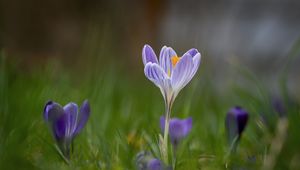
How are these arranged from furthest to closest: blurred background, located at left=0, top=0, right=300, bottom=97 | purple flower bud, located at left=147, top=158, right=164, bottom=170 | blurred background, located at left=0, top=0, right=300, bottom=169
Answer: blurred background, located at left=0, top=0, right=300, bottom=97
blurred background, located at left=0, top=0, right=300, bottom=169
purple flower bud, located at left=147, top=158, right=164, bottom=170

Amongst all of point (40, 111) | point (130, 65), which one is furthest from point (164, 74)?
point (130, 65)

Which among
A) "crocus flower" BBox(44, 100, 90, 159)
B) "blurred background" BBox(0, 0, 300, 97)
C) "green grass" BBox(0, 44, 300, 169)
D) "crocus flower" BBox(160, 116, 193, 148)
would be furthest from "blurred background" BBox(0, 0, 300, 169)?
"crocus flower" BBox(44, 100, 90, 159)

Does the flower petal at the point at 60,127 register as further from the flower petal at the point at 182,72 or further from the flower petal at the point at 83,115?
the flower petal at the point at 182,72

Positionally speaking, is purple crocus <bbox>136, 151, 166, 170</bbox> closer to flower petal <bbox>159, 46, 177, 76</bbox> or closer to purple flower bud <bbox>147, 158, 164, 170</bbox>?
purple flower bud <bbox>147, 158, 164, 170</bbox>

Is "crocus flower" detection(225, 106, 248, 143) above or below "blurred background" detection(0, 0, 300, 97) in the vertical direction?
above

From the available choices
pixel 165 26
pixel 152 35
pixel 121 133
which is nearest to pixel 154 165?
pixel 121 133

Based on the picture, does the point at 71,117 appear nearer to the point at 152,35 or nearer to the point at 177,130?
the point at 177,130

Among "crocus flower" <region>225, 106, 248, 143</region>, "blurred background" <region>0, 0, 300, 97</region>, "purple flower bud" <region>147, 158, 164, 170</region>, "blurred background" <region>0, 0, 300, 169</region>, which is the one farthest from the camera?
"blurred background" <region>0, 0, 300, 97</region>
